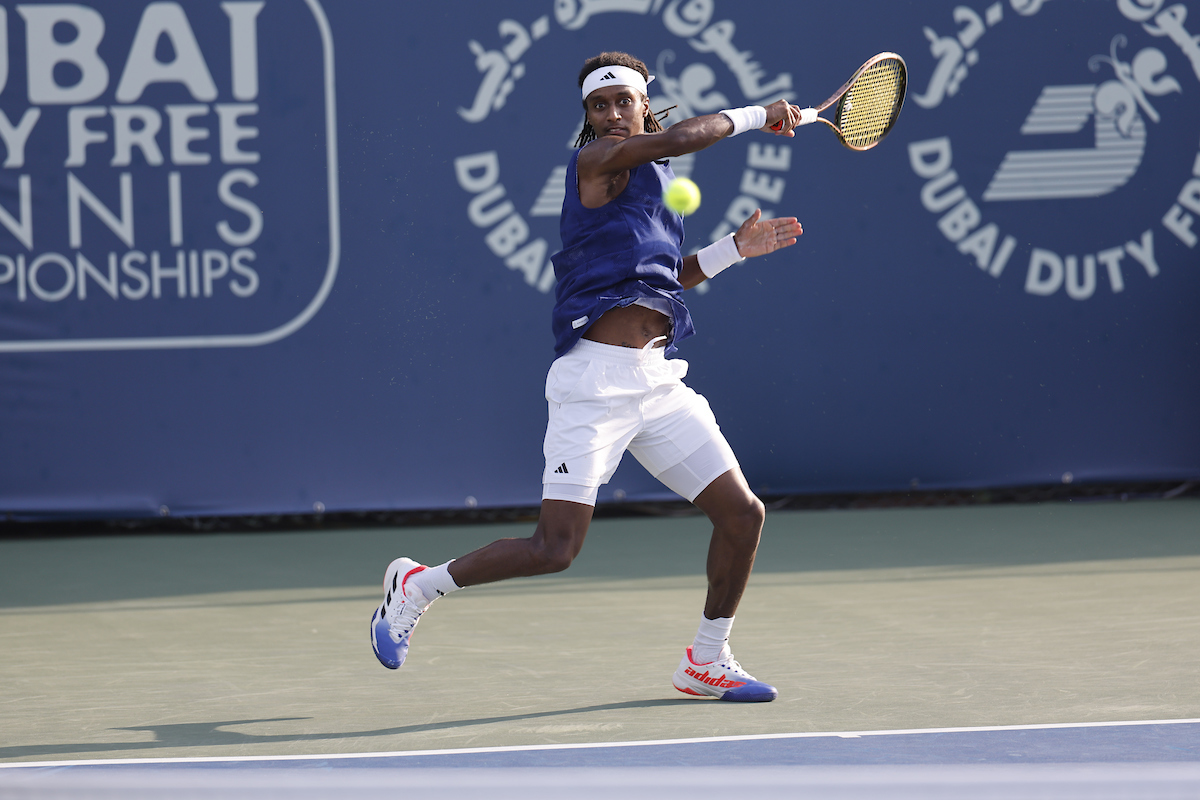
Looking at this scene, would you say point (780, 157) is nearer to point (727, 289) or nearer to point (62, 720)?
point (727, 289)

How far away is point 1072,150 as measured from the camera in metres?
6.71

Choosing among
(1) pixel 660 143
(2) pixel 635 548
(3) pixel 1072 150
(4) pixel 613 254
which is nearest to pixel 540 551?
(4) pixel 613 254

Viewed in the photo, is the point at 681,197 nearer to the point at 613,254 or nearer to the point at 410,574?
the point at 613,254

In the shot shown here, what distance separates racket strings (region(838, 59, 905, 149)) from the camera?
3.97 m

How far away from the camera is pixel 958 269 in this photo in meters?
6.73

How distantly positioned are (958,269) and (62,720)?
471 centimetres

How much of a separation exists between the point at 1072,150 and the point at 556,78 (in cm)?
245

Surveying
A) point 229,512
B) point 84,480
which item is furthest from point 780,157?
point 84,480

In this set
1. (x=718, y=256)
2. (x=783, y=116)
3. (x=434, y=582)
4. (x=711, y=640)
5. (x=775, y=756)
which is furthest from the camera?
(x=718, y=256)

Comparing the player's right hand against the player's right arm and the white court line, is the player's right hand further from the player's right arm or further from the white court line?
the white court line

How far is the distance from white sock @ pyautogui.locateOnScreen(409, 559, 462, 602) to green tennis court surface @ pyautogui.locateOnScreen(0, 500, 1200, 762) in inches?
11.0

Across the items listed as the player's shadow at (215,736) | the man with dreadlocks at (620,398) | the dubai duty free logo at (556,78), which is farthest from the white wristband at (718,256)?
the dubai duty free logo at (556,78)

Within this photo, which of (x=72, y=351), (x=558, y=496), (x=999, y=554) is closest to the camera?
(x=558, y=496)

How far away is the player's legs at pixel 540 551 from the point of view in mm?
3303
